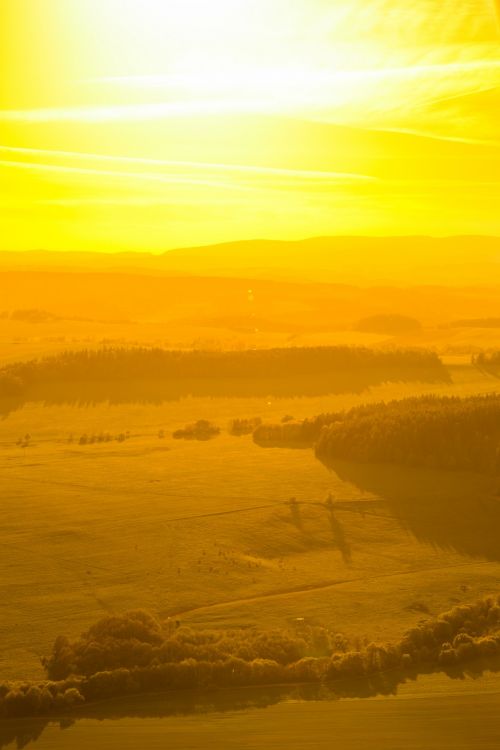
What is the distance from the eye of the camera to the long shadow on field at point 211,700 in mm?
7684

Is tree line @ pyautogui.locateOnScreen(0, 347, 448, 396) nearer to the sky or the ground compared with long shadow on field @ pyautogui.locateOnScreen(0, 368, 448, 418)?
nearer to the sky

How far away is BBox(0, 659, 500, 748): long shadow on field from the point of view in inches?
303

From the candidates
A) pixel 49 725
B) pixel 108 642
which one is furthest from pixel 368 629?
pixel 49 725

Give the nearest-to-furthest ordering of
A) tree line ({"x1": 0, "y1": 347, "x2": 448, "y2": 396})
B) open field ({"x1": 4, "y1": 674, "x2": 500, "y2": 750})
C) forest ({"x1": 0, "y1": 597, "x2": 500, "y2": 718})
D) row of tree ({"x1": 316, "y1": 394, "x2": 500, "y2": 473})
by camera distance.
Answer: open field ({"x1": 4, "y1": 674, "x2": 500, "y2": 750})
forest ({"x1": 0, "y1": 597, "x2": 500, "y2": 718})
row of tree ({"x1": 316, "y1": 394, "x2": 500, "y2": 473})
tree line ({"x1": 0, "y1": 347, "x2": 448, "y2": 396})

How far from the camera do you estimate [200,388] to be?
1953 centimetres

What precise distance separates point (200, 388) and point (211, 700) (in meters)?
11.6

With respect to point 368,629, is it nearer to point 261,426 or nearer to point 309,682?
point 309,682

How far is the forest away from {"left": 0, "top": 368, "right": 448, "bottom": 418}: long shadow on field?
956cm

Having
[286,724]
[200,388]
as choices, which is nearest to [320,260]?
[200,388]

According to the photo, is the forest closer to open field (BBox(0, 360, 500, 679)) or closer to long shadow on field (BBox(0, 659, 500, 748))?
long shadow on field (BBox(0, 659, 500, 748))

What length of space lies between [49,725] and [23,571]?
2682 mm

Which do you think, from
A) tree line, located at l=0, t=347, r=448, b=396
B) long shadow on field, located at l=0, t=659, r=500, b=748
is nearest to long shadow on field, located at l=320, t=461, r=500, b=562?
long shadow on field, located at l=0, t=659, r=500, b=748

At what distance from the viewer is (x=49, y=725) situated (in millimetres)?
7621

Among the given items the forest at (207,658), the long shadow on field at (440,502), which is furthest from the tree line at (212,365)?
the forest at (207,658)
